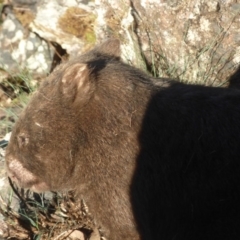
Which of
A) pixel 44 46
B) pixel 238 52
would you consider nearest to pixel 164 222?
pixel 238 52

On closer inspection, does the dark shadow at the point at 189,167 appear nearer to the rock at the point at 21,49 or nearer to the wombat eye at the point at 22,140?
the wombat eye at the point at 22,140

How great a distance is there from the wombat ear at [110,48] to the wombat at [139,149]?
1.14 ft

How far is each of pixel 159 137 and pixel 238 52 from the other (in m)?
1.68

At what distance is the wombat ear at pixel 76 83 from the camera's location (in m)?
4.62

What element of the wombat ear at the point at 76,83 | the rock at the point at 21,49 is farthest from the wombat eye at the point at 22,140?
the rock at the point at 21,49

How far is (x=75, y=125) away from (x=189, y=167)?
2.68 feet

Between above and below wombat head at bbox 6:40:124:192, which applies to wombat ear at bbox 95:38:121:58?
above

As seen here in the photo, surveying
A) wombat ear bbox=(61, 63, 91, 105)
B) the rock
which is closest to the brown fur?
wombat ear bbox=(61, 63, 91, 105)

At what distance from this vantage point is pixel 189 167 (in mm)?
4516

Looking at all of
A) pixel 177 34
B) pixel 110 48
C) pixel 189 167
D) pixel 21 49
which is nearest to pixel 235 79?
pixel 177 34

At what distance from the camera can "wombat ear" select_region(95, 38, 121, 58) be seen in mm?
5254

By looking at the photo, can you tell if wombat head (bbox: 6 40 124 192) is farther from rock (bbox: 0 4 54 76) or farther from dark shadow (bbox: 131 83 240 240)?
rock (bbox: 0 4 54 76)

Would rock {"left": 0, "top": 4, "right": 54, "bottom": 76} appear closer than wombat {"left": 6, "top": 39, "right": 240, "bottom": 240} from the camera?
No

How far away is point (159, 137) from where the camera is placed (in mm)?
4586
